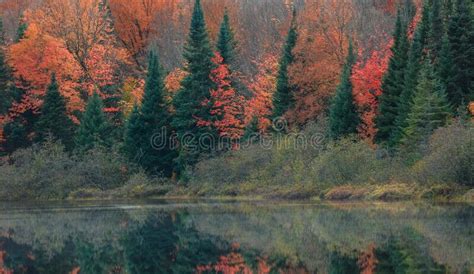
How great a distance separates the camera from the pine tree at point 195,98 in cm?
5975

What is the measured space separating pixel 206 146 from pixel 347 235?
40.0 m

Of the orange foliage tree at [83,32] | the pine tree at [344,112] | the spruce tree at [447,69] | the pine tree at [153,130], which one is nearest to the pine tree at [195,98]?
the pine tree at [153,130]

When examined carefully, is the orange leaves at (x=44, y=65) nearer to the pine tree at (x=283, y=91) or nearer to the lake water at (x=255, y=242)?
the pine tree at (x=283, y=91)

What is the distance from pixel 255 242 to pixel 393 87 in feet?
117

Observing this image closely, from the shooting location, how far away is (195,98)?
61.5 metres

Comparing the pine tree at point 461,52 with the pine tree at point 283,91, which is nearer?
the pine tree at point 461,52

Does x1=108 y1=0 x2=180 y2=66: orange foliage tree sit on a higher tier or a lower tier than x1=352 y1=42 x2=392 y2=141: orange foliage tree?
higher

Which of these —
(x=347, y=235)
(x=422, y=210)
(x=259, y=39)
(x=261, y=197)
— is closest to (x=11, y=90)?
(x=259, y=39)

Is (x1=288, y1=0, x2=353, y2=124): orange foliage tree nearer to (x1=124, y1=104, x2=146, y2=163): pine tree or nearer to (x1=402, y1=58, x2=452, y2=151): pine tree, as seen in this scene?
(x1=124, y1=104, x2=146, y2=163): pine tree

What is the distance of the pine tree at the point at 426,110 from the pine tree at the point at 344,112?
227 inches

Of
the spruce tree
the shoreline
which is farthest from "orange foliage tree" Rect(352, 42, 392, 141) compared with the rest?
the shoreline

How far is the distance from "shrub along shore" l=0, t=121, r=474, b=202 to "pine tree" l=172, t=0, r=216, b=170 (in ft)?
10.5

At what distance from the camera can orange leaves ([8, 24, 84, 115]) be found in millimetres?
70188

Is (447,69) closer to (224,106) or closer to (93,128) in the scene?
(224,106)
